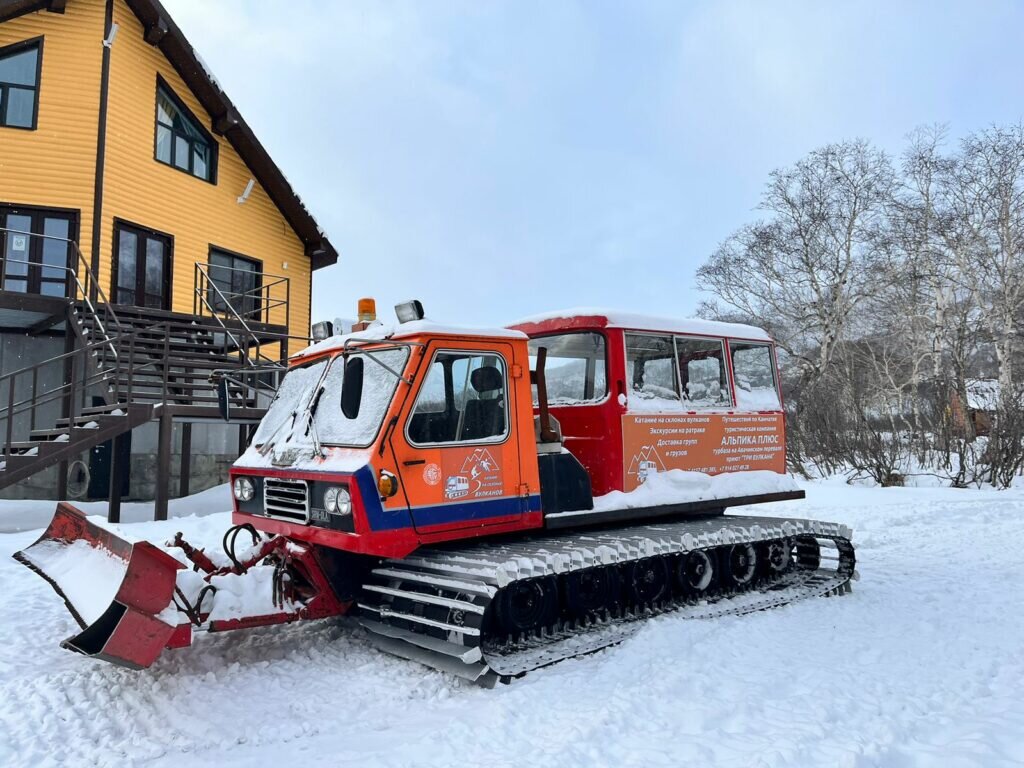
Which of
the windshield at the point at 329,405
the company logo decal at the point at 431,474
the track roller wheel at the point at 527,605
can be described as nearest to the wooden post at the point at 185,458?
the windshield at the point at 329,405

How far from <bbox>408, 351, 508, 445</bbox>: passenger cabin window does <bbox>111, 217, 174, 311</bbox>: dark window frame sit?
11.8 m

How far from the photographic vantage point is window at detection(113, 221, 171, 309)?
50.9ft

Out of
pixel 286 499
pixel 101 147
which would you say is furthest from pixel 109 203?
pixel 286 499

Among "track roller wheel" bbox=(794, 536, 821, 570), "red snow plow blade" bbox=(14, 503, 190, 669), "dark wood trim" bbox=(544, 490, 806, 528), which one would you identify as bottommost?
"track roller wheel" bbox=(794, 536, 821, 570)

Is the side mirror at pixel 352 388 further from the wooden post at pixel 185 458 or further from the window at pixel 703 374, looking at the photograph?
the wooden post at pixel 185 458

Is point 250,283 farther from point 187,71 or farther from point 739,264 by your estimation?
point 739,264

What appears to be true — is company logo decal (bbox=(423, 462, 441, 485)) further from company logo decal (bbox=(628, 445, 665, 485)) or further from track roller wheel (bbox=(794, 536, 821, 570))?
track roller wheel (bbox=(794, 536, 821, 570))

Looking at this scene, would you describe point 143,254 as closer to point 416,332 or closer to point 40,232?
point 40,232

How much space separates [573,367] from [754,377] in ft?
6.88

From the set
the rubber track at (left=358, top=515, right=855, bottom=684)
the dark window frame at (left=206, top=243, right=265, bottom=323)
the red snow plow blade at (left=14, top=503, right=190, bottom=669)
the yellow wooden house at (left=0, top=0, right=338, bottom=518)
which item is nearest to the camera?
the red snow plow blade at (left=14, top=503, right=190, bottom=669)

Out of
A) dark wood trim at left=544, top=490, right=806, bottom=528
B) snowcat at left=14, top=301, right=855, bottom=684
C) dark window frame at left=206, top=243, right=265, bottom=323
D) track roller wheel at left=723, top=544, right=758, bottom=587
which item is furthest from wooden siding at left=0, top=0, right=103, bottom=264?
track roller wheel at left=723, top=544, right=758, bottom=587

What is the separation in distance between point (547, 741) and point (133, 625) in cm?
233

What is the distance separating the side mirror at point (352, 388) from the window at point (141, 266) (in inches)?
486

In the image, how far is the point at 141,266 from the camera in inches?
627
